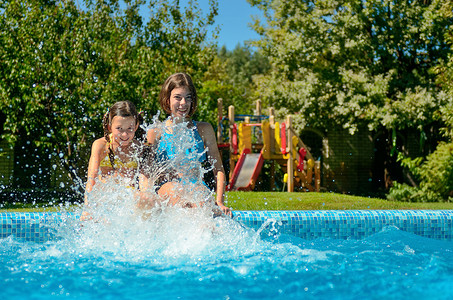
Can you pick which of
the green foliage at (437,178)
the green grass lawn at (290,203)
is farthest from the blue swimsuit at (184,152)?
the green foliage at (437,178)

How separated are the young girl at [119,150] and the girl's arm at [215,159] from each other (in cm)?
49

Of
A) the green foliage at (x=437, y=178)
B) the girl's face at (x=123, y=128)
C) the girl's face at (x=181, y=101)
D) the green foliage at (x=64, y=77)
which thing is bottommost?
the green foliage at (x=437, y=178)

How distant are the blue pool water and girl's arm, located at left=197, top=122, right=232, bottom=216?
7.8 inches

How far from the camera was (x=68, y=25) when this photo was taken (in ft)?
32.9

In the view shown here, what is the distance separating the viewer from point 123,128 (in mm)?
3664

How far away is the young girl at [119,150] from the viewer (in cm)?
365

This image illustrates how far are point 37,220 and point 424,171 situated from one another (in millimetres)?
9491

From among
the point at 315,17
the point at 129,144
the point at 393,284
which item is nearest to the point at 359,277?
the point at 393,284

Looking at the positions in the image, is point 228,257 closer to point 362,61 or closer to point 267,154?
point 267,154

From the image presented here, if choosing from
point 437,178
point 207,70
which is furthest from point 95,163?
point 437,178

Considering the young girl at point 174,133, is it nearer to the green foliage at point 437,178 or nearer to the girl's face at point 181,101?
the girl's face at point 181,101

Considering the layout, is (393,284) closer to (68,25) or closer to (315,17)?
(68,25)

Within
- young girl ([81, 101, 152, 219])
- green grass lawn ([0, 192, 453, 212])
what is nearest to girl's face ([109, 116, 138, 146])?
young girl ([81, 101, 152, 219])

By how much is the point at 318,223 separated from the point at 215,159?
1739 millimetres
